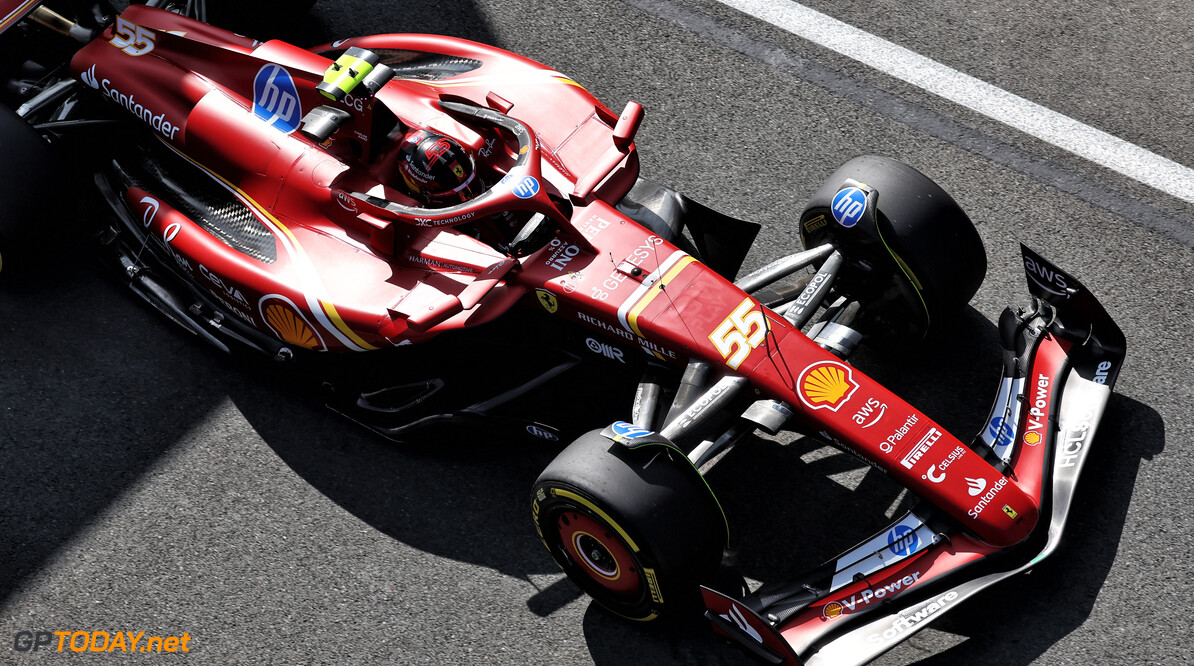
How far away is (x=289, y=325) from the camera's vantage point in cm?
457

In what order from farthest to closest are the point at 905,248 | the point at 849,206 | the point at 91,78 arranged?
the point at 91,78 < the point at 849,206 < the point at 905,248

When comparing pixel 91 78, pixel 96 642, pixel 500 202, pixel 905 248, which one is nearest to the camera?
pixel 500 202

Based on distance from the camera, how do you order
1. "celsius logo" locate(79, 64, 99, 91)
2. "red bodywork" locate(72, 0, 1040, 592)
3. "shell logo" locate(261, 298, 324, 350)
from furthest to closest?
"celsius logo" locate(79, 64, 99, 91)
"shell logo" locate(261, 298, 324, 350)
"red bodywork" locate(72, 0, 1040, 592)

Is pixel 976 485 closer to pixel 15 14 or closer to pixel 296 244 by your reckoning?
pixel 296 244

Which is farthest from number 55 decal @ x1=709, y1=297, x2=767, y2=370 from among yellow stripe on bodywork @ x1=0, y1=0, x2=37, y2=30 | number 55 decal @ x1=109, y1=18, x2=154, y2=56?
yellow stripe on bodywork @ x1=0, y1=0, x2=37, y2=30

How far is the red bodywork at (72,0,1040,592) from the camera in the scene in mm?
4012

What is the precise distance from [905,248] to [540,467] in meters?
1.91

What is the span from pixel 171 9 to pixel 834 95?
3.98m

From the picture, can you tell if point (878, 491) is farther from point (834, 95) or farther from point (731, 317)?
point (834, 95)

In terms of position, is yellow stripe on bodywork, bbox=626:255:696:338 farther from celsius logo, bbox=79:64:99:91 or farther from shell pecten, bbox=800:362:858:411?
celsius logo, bbox=79:64:99:91

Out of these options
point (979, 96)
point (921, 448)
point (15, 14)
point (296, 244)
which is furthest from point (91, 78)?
point (979, 96)

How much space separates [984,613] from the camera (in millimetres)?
4191

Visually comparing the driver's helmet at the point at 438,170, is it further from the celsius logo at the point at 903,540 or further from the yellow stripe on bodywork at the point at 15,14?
the celsius logo at the point at 903,540

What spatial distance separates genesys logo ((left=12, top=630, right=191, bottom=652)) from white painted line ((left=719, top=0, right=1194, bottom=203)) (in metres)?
5.03
